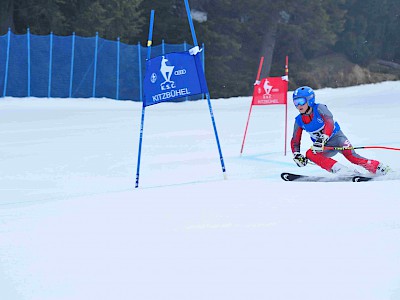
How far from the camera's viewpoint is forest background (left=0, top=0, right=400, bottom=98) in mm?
28750

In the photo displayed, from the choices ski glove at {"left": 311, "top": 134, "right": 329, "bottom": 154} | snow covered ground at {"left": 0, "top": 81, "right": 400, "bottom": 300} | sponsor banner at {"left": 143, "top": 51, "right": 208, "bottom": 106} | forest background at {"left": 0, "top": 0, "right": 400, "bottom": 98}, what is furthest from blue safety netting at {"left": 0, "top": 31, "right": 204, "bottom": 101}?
ski glove at {"left": 311, "top": 134, "right": 329, "bottom": 154}

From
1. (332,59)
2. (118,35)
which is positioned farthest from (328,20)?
(118,35)

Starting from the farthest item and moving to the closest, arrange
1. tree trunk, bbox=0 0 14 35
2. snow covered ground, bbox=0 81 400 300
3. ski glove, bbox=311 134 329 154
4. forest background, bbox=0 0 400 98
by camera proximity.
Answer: forest background, bbox=0 0 400 98 → tree trunk, bbox=0 0 14 35 → ski glove, bbox=311 134 329 154 → snow covered ground, bbox=0 81 400 300

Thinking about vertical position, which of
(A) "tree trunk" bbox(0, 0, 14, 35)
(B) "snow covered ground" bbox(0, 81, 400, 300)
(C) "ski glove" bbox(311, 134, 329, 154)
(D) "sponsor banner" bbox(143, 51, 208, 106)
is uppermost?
(A) "tree trunk" bbox(0, 0, 14, 35)

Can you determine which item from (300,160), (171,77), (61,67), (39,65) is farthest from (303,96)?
(61,67)

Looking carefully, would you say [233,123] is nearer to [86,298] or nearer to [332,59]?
[86,298]

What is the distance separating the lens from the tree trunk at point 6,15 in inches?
1083

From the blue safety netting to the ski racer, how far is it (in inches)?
638

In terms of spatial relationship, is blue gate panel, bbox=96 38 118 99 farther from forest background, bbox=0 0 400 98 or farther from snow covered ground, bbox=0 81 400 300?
snow covered ground, bbox=0 81 400 300

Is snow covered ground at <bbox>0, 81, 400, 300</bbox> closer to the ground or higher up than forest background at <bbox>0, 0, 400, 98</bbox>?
closer to the ground

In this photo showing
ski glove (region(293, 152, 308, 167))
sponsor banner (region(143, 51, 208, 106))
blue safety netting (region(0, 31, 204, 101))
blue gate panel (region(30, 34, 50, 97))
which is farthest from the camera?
blue gate panel (region(30, 34, 50, 97))

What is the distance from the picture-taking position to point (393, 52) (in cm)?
4841

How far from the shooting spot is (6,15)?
90.7 feet

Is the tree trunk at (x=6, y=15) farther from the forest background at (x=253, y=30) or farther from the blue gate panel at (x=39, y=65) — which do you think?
the blue gate panel at (x=39, y=65)
